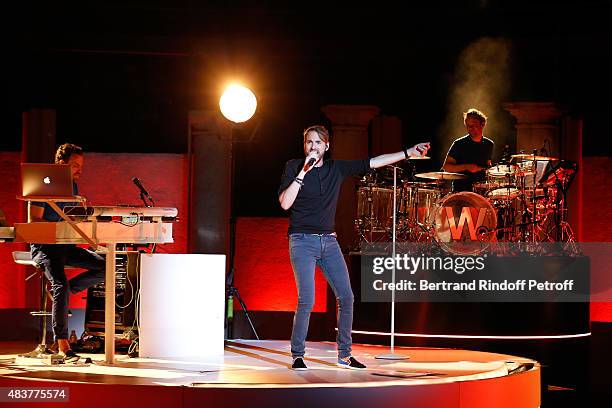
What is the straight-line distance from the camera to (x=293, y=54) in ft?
41.3

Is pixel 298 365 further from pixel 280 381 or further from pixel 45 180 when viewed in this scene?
pixel 45 180

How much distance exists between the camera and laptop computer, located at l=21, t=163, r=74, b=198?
22.8 feet

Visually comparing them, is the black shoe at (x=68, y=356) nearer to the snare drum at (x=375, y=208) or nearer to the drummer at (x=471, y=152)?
the snare drum at (x=375, y=208)

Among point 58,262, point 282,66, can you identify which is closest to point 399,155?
point 58,262

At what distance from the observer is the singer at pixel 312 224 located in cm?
698

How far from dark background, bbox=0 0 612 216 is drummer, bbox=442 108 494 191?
173cm

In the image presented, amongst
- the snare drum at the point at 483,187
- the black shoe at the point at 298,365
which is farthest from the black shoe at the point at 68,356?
the snare drum at the point at 483,187

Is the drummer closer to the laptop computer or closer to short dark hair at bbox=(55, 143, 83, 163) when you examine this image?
short dark hair at bbox=(55, 143, 83, 163)

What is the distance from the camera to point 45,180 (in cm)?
697

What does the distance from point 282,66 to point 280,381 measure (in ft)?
23.4

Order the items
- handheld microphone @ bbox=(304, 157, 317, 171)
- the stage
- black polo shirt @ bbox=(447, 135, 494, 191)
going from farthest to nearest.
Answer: black polo shirt @ bbox=(447, 135, 494, 191) → handheld microphone @ bbox=(304, 157, 317, 171) → the stage

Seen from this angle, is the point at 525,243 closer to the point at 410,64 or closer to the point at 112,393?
the point at 410,64

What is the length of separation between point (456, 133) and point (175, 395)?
307 inches

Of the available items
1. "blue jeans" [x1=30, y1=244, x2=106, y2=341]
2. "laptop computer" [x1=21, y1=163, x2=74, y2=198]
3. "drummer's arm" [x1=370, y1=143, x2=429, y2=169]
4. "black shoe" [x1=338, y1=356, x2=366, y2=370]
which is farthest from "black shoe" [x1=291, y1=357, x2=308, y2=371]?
"laptop computer" [x1=21, y1=163, x2=74, y2=198]
